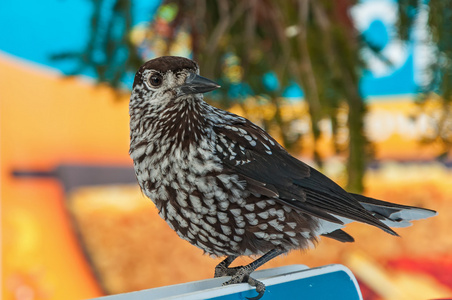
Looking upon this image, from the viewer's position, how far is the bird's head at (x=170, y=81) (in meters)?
0.84

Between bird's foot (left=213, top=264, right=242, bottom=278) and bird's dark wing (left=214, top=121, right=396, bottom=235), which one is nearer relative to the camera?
bird's dark wing (left=214, top=121, right=396, bottom=235)

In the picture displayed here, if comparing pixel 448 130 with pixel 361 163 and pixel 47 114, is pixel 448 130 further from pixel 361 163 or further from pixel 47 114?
pixel 47 114

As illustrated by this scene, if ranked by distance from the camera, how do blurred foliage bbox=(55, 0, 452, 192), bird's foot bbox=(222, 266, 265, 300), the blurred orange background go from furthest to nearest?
1. the blurred orange background
2. blurred foliage bbox=(55, 0, 452, 192)
3. bird's foot bbox=(222, 266, 265, 300)

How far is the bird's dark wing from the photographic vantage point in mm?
887

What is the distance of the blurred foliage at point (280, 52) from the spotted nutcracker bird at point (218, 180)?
0.25 metres

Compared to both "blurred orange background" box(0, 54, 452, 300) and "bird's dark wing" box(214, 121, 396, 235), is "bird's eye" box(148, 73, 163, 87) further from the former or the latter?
"blurred orange background" box(0, 54, 452, 300)

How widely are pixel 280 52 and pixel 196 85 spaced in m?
0.69

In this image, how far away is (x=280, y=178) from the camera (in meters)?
0.91

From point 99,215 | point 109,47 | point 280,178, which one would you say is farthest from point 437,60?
point 99,215

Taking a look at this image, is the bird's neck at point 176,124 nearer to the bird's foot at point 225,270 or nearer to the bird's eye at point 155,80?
the bird's eye at point 155,80

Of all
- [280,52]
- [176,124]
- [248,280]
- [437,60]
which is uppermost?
[280,52]

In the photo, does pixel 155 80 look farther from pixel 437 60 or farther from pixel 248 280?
pixel 437 60

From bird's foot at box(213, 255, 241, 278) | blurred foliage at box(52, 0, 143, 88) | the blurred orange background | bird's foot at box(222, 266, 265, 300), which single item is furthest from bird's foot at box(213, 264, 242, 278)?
the blurred orange background

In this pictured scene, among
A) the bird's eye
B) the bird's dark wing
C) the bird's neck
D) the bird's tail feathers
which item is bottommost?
the bird's tail feathers
